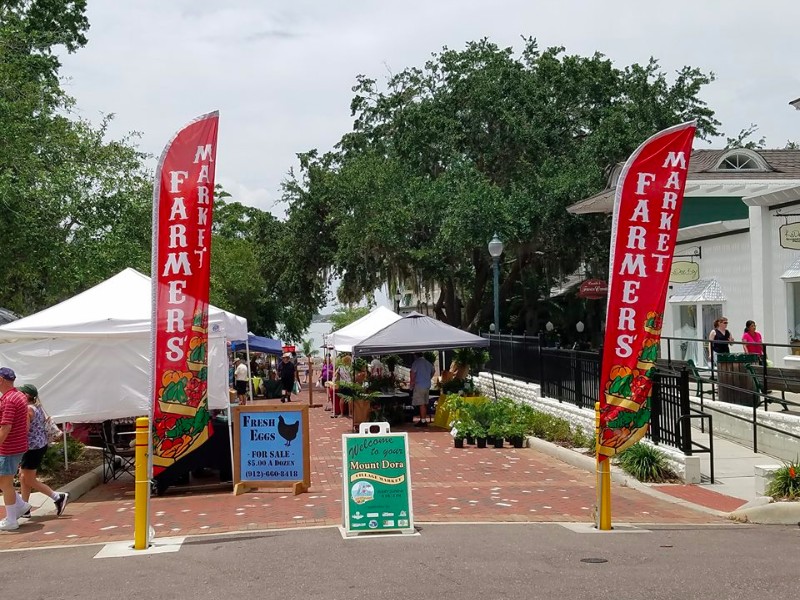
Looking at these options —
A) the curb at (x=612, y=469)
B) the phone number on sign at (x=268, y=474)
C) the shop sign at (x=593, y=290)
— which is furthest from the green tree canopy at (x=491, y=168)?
the phone number on sign at (x=268, y=474)

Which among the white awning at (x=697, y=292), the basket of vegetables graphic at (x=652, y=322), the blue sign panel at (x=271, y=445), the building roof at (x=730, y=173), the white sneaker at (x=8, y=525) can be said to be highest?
the building roof at (x=730, y=173)

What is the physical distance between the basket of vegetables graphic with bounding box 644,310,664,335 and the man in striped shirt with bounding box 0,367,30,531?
6.58m

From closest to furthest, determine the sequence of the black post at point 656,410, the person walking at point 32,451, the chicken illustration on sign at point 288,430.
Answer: the person walking at point 32,451 < the chicken illustration on sign at point 288,430 < the black post at point 656,410

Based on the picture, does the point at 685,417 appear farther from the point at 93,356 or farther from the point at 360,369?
the point at 360,369

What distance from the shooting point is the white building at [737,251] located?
2008cm

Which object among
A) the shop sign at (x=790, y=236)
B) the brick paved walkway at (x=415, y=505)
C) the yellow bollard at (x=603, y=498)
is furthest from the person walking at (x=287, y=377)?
the yellow bollard at (x=603, y=498)

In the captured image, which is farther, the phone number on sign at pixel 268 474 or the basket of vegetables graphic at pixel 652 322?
the phone number on sign at pixel 268 474

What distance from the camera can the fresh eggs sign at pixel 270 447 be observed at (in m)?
12.3

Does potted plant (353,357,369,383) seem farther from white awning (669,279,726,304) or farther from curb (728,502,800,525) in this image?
curb (728,502,800,525)

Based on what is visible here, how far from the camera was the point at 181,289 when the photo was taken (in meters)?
9.52

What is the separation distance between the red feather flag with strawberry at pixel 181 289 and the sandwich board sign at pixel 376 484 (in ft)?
5.29

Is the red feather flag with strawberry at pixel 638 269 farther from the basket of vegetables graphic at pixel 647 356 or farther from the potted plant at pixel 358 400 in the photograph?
the potted plant at pixel 358 400

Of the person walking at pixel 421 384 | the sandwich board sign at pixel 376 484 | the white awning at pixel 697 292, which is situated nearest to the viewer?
the sandwich board sign at pixel 376 484

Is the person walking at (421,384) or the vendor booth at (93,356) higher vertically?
the vendor booth at (93,356)
